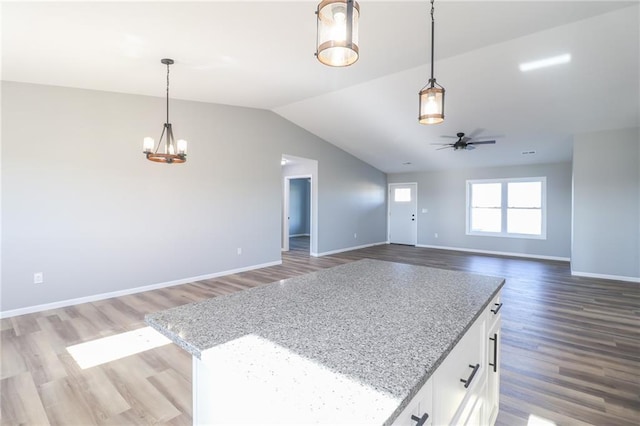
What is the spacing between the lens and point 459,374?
46.1 inches

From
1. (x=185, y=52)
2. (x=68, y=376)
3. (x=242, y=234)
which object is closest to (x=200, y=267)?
(x=242, y=234)

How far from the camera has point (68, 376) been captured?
2379 millimetres

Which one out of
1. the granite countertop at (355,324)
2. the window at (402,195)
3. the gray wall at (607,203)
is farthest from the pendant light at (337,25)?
the window at (402,195)

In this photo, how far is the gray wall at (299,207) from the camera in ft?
37.8

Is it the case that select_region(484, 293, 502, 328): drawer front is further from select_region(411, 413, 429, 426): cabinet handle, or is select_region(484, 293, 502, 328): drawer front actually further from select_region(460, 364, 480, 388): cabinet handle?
select_region(411, 413, 429, 426): cabinet handle

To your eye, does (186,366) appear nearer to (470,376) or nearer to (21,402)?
(21,402)

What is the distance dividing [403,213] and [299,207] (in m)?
4.03

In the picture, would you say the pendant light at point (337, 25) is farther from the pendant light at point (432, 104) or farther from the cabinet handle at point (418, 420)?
the cabinet handle at point (418, 420)

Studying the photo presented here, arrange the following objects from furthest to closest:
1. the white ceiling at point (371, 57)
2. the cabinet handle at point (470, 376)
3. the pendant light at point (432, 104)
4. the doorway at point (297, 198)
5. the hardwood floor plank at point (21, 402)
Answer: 1. the doorway at point (297, 198)
2. the white ceiling at point (371, 57)
3. the pendant light at point (432, 104)
4. the hardwood floor plank at point (21, 402)
5. the cabinet handle at point (470, 376)

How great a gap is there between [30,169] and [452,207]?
28.5ft

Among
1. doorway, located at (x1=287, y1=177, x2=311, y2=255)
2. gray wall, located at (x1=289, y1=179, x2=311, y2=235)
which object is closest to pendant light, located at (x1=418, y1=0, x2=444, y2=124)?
doorway, located at (x1=287, y1=177, x2=311, y2=255)

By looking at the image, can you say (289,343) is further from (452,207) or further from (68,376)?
(452,207)

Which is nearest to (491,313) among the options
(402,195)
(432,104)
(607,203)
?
(432,104)

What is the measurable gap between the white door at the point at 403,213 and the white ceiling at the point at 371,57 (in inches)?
147
